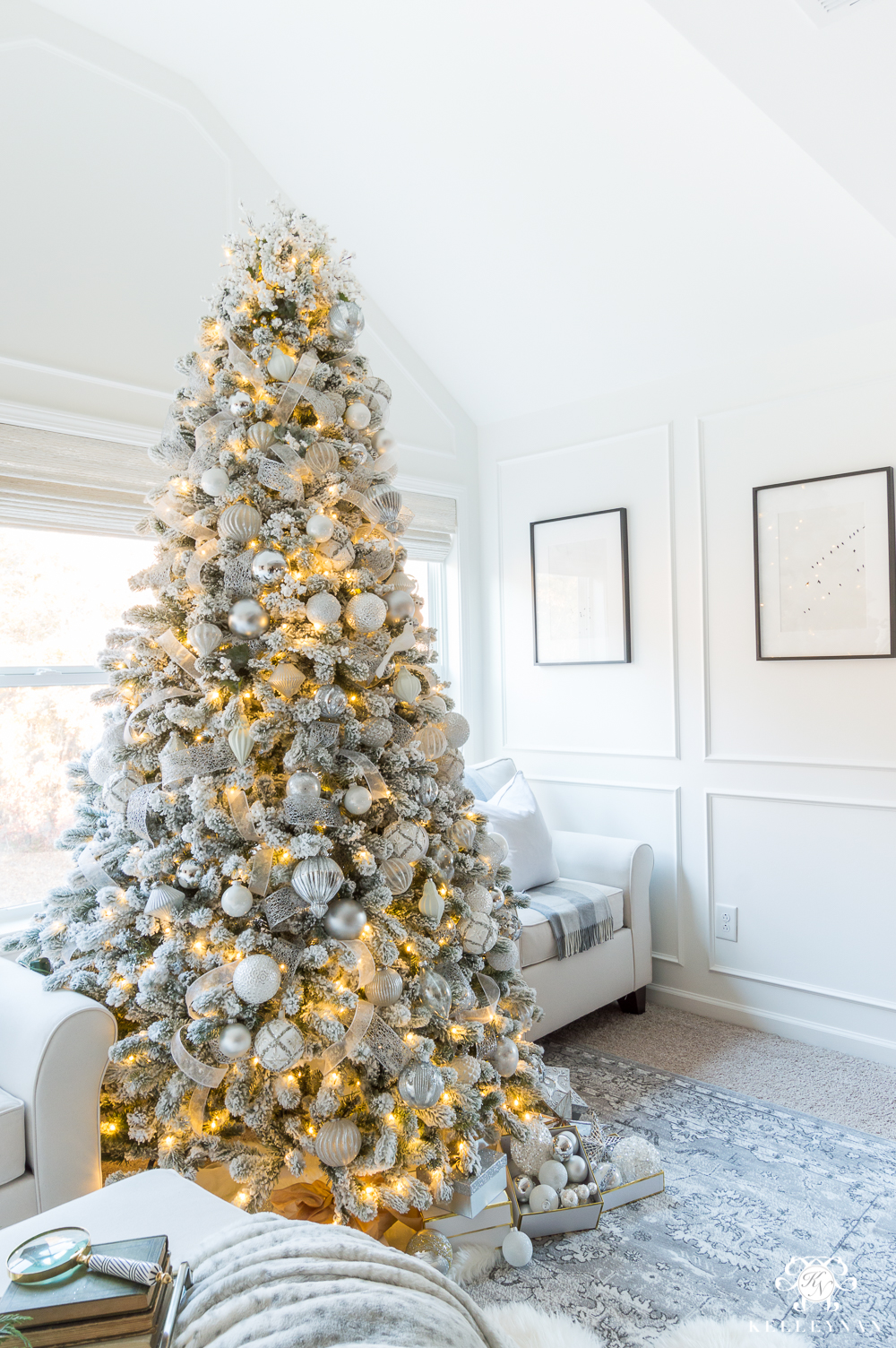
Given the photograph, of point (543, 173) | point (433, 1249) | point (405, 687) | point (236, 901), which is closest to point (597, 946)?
point (433, 1249)

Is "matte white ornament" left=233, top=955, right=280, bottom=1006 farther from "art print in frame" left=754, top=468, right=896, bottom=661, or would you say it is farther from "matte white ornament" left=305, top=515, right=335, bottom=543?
"art print in frame" left=754, top=468, right=896, bottom=661

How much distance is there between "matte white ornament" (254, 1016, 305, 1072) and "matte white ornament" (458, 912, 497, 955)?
42cm

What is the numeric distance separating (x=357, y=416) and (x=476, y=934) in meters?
1.15

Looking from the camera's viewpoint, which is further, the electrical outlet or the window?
the electrical outlet

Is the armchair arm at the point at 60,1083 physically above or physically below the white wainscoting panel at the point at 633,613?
below

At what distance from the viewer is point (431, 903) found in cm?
176

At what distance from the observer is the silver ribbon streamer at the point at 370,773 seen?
173cm

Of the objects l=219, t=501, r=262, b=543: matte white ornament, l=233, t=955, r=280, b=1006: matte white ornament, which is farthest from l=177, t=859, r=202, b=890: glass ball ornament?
l=219, t=501, r=262, b=543: matte white ornament

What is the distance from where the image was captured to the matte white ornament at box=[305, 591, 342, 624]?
5.59 ft

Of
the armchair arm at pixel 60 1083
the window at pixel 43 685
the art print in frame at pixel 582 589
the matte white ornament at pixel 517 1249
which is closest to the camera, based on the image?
the armchair arm at pixel 60 1083

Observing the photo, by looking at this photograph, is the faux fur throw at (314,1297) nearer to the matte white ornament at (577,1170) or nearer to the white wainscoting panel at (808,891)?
the matte white ornament at (577,1170)

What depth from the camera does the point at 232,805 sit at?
5.57ft

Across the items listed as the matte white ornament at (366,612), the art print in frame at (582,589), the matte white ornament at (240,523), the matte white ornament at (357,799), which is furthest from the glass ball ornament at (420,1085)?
the art print in frame at (582,589)

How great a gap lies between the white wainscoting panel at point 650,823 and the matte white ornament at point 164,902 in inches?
79.9
